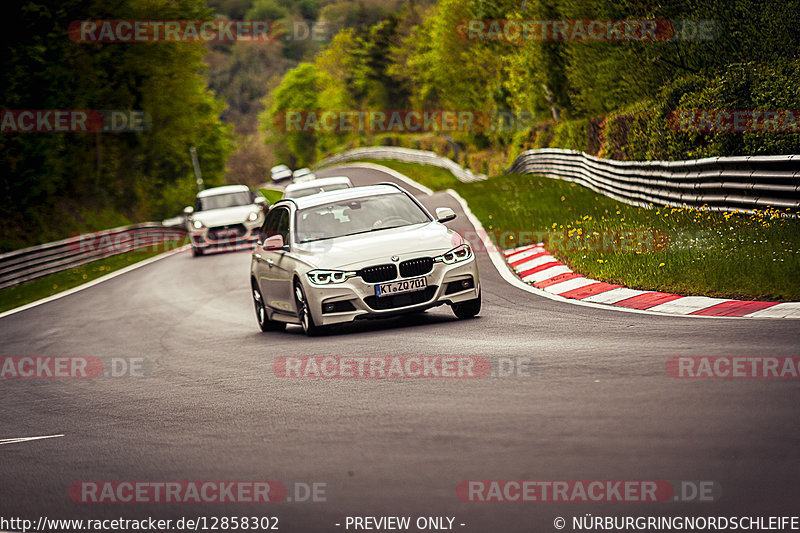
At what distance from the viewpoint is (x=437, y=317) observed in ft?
39.9

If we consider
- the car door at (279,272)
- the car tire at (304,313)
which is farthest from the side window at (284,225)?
the car tire at (304,313)

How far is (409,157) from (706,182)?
6039 cm

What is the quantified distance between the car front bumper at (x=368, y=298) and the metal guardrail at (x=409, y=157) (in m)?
40.3

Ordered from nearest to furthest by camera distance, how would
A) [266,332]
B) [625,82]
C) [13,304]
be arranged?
[266,332] → [13,304] → [625,82]

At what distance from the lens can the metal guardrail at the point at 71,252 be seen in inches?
1097

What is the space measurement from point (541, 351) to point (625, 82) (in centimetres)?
2411

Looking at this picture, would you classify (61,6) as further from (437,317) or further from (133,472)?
(133,472)

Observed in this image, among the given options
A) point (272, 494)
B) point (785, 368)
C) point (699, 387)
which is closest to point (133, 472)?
point (272, 494)

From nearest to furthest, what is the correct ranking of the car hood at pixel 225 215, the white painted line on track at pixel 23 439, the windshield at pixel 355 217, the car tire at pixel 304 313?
the white painted line on track at pixel 23 439
the car tire at pixel 304 313
the windshield at pixel 355 217
the car hood at pixel 225 215

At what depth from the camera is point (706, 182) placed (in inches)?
666

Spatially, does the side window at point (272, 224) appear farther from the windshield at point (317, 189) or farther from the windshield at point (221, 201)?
the windshield at point (221, 201)

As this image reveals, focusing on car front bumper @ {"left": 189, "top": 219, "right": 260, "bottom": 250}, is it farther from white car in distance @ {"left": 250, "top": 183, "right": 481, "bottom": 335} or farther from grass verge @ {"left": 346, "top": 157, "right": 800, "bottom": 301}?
white car in distance @ {"left": 250, "top": 183, "right": 481, "bottom": 335}

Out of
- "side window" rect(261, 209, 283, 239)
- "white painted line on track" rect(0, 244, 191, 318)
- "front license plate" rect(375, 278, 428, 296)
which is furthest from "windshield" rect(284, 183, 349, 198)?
"front license plate" rect(375, 278, 428, 296)

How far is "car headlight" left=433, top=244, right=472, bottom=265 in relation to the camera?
36.9ft
